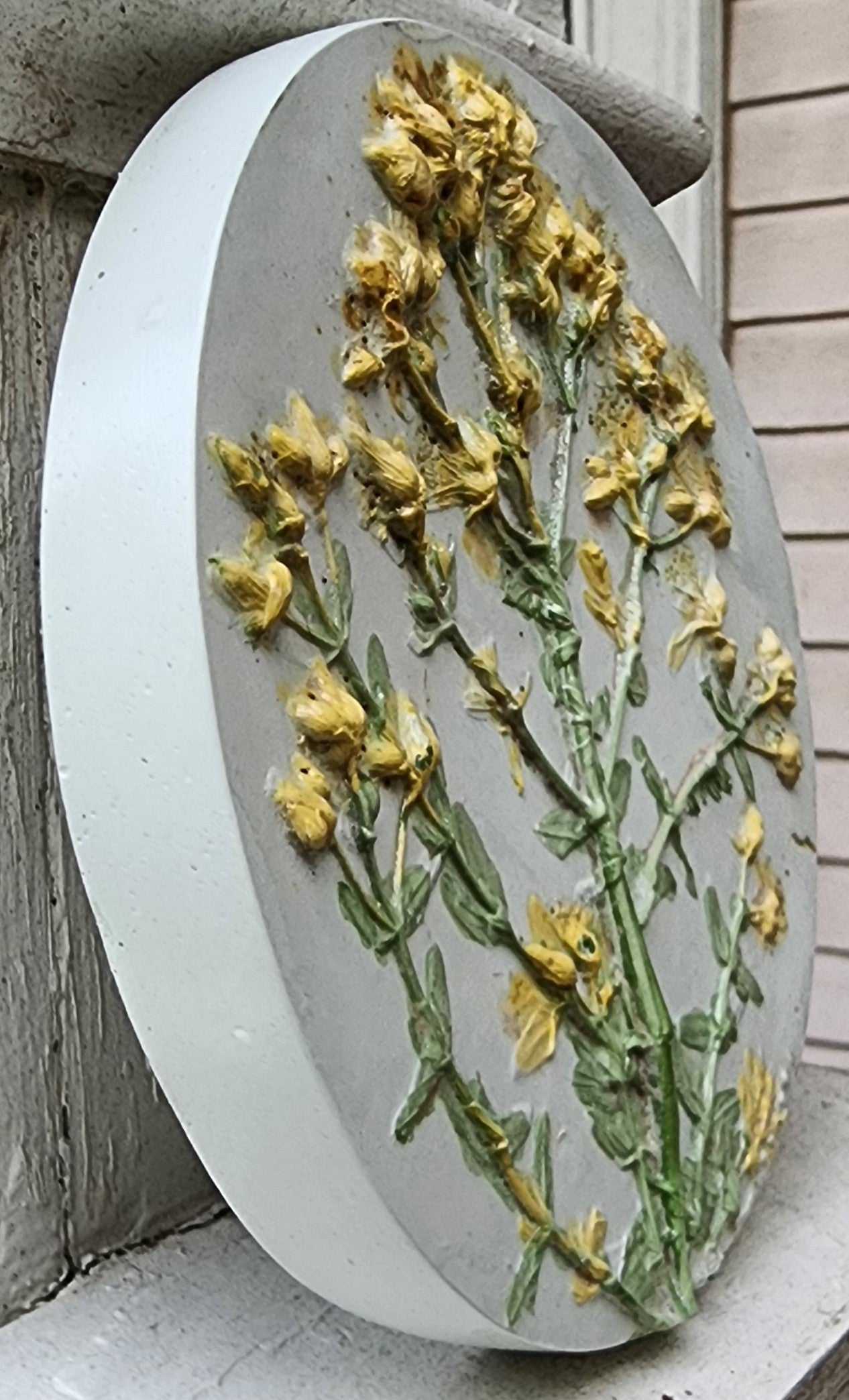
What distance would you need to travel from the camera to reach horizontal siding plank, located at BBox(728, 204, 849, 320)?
1.27 metres

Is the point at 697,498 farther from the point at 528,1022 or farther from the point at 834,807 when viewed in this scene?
the point at 834,807

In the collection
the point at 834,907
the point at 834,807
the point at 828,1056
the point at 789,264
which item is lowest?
the point at 828,1056

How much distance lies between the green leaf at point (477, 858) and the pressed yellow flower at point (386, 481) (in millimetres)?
114

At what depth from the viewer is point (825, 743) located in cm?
133

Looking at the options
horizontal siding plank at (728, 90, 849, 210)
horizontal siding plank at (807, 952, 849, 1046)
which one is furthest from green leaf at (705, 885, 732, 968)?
horizontal siding plank at (728, 90, 849, 210)

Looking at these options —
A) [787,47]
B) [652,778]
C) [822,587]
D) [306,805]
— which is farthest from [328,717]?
[787,47]

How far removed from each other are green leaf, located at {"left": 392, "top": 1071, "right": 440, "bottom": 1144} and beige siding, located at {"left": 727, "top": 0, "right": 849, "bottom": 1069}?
2.78ft

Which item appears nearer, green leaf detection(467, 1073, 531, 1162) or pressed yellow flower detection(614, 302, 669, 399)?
green leaf detection(467, 1073, 531, 1162)

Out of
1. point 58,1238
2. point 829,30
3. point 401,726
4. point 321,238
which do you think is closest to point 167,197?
point 321,238

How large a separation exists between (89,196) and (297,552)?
0.72ft

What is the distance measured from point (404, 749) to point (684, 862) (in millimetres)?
223

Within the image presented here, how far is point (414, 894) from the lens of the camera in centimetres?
50

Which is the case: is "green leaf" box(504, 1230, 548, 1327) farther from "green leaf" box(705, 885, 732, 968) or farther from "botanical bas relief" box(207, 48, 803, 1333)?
"green leaf" box(705, 885, 732, 968)

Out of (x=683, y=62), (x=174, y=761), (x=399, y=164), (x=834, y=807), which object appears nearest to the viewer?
(x=174, y=761)
